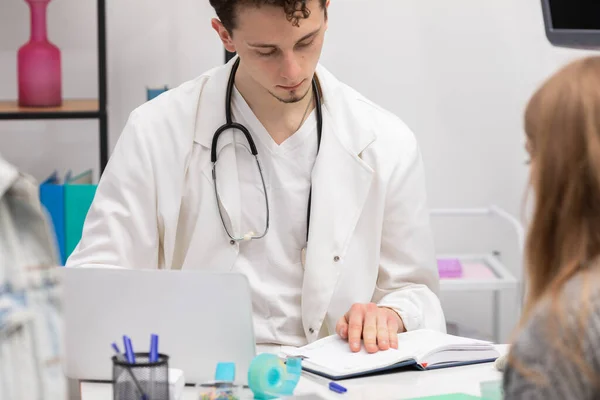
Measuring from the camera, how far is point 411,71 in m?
2.92

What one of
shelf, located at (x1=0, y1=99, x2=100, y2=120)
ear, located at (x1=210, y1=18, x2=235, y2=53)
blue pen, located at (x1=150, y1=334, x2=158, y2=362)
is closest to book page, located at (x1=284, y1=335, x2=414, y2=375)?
blue pen, located at (x1=150, y1=334, x2=158, y2=362)

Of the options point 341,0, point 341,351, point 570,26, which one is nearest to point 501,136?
point 341,0

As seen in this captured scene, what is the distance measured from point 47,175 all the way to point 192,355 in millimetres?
1590

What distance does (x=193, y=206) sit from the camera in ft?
6.31

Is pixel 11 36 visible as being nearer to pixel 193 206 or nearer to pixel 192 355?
pixel 193 206

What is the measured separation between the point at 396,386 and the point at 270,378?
0.74ft

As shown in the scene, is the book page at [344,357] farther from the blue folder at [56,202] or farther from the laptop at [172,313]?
the blue folder at [56,202]

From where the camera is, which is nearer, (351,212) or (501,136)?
(351,212)

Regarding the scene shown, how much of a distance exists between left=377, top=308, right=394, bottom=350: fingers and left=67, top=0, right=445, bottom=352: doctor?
20 cm

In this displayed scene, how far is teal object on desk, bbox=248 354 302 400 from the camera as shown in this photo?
1.36m

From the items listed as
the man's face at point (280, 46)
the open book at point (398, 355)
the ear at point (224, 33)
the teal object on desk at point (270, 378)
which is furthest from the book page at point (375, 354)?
the ear at point (224, 33)

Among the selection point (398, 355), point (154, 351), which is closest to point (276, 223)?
point (398, 355)

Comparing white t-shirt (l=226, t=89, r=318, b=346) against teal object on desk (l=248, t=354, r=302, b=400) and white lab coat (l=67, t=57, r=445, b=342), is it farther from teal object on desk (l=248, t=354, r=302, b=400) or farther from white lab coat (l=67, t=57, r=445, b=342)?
teal object on desk (l=248, t=354, r=302, b=400)

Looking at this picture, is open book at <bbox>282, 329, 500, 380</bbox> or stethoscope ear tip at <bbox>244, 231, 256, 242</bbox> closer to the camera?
open book at <bbox>282, 329, 500, 380</bbox>
